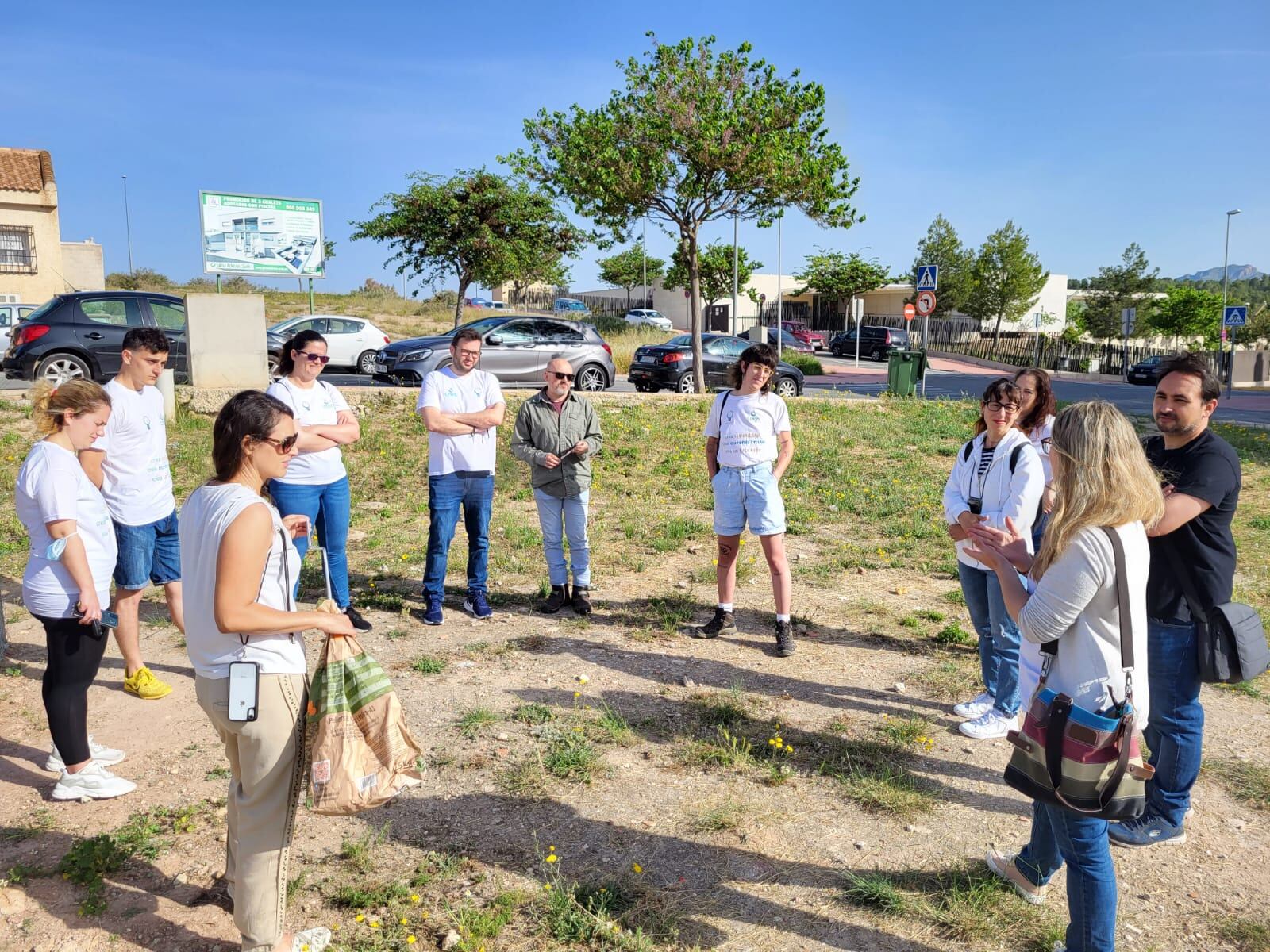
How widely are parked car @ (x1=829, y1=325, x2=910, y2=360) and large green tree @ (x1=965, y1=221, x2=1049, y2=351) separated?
9.98m

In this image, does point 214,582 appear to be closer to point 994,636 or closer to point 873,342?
point 994,636

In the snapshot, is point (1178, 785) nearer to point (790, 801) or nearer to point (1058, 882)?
point (1058, 882)

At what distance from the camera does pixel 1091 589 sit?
250cm

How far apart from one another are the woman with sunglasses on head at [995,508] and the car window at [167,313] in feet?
40.9

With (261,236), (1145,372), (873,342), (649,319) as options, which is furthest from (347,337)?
(1145,372)

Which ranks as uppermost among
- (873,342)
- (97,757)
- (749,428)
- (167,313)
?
(873,342)

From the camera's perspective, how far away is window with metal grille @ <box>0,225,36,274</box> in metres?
33.0

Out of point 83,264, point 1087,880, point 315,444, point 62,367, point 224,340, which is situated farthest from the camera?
point 83,264

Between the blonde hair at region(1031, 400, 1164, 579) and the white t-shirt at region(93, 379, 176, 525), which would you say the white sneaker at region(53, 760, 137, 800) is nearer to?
the white t-shirt at region(93, 379, 176, 525)

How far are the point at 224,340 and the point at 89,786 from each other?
9128mm

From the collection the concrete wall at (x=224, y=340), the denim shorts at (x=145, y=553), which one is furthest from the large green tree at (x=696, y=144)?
the denim shorts at (x=145, y=553)

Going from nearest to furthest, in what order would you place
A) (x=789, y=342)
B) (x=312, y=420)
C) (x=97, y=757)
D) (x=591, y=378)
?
1. (x=97, y=757)
2. (x=312, y=420)
3. (x=591, y=378)
4. (x=789, y=342)

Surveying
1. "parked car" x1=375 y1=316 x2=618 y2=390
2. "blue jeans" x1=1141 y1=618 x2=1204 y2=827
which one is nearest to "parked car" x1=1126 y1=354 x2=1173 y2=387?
"parked car" x1=375 y1=316 x2=618 y2=390

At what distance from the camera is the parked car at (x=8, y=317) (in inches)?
774
